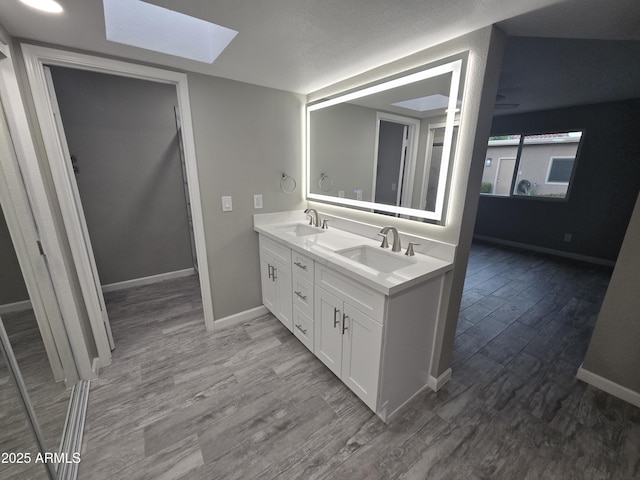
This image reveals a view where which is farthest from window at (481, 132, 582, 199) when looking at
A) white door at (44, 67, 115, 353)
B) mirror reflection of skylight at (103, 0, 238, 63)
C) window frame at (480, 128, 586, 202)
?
white door at (44, 67, 115, 353)

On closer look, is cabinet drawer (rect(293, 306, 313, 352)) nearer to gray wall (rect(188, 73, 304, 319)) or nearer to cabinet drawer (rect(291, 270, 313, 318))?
cabinet drawer (rect(291, 270, 313, 318))

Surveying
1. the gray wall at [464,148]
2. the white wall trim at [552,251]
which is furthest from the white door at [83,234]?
the white wall trim at [552,251]

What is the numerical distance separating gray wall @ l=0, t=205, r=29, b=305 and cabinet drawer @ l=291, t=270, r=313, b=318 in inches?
60.4

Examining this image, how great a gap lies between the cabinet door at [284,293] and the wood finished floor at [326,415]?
20cm

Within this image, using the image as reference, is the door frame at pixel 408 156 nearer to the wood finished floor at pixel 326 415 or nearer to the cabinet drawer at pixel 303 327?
the cabinet drawer at pixel 303 327

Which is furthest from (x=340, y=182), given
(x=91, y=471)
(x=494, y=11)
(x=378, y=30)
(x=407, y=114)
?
(x=91, y=471)

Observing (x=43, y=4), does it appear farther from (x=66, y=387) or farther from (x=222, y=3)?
(x=66, y=387)

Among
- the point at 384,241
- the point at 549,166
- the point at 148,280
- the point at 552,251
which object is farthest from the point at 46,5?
the point at 552,251

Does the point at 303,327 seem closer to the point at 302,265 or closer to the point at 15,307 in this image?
the point at 302,265

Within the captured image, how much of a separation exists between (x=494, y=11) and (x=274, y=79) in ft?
4.96

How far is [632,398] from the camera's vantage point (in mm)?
1662

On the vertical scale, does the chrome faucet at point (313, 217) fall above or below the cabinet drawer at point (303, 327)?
above

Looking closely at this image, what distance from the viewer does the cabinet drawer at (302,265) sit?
Result: 1.82 meters

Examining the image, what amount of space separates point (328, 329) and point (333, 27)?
5.74 feet
